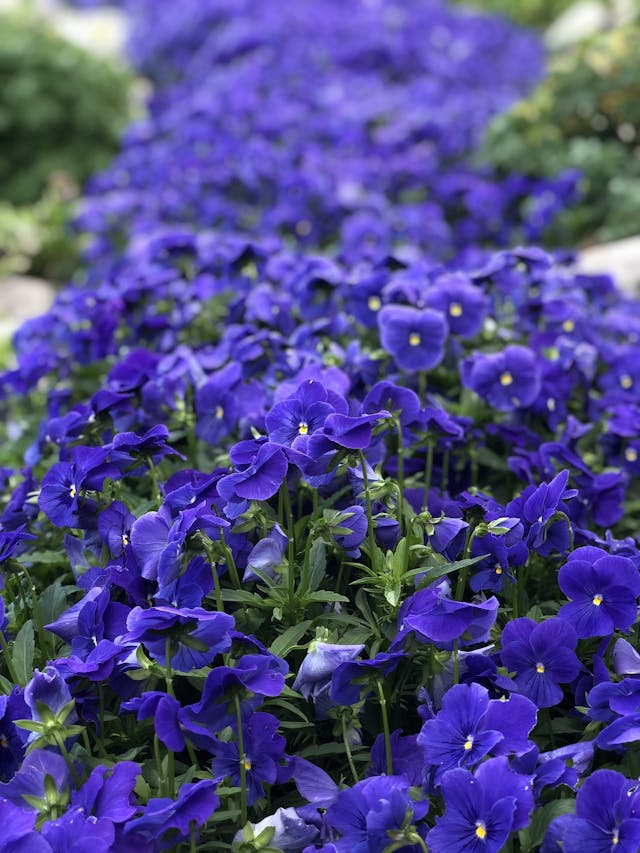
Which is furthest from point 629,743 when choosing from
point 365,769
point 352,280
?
point 352,280

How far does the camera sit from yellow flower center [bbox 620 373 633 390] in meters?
2.86

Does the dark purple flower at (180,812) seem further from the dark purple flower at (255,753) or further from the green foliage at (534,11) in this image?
the green foliage at (534,11)

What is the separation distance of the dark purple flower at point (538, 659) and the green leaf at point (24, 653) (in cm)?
78

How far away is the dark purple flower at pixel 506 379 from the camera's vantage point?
2.46 m

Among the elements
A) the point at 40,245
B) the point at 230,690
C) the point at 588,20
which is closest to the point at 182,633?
the point at 230,690

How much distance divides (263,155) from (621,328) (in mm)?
3222

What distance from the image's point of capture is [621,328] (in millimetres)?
3250

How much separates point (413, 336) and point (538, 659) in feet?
3.30

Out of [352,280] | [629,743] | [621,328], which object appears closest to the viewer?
[629,743]

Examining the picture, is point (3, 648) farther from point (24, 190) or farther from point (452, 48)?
point (452, 48)

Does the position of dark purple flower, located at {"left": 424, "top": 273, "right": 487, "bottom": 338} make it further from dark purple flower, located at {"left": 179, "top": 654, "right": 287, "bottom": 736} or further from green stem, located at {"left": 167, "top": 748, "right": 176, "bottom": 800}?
green stem, located at {"left": 167, "top": 748, "right": 176, "bottom": 800}

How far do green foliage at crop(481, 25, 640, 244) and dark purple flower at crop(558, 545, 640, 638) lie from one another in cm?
357

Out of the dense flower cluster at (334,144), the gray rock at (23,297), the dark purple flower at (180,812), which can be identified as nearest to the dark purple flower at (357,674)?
the dark purple flower at (180,812)

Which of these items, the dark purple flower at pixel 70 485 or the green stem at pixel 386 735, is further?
the dark purple flower at pixel 70 485
